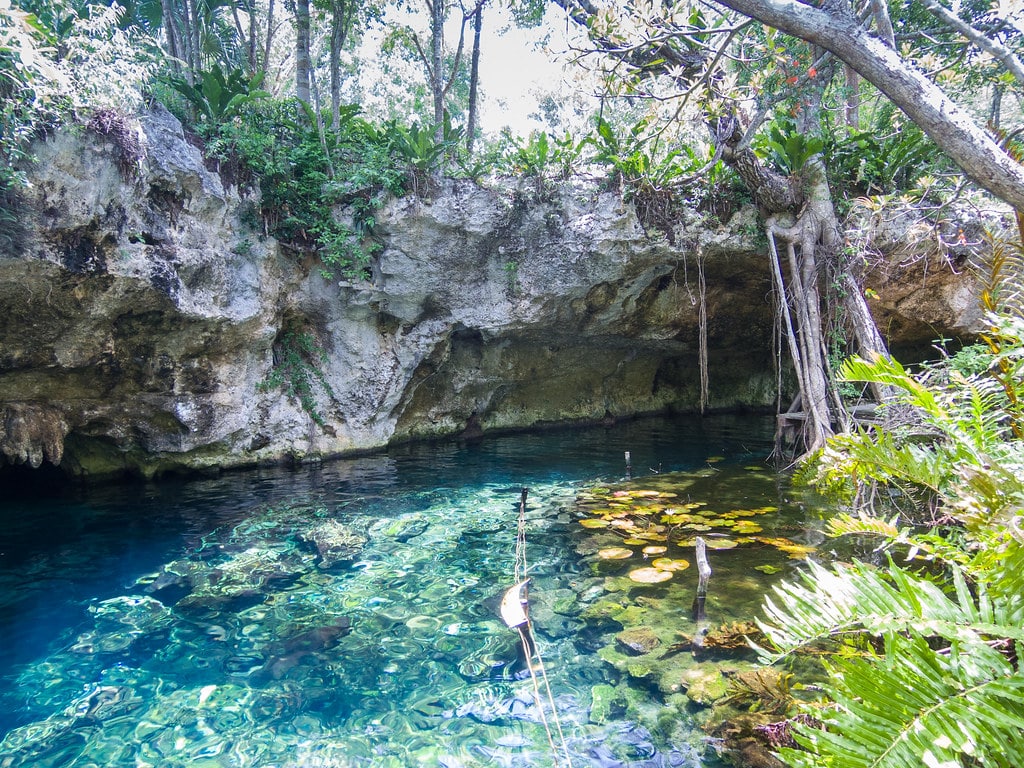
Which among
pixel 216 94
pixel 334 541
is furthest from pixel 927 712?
pixel 216 94

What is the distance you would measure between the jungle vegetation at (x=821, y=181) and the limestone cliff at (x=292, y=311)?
443 millimetres

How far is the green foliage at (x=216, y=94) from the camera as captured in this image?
8.52 m

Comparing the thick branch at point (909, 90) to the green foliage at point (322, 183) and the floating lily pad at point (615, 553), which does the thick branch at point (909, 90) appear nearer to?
the floating lily pad at point (615, 553)

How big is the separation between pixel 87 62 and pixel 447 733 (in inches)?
311

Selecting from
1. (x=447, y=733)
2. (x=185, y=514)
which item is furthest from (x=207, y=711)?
(x=185, y=514)

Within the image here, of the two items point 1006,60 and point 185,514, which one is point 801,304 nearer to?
point 1006,60

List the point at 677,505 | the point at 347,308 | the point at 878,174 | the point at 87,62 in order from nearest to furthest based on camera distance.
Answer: the point at 87,62
the point at 677,505
the point at 878,174
the point at 347,308

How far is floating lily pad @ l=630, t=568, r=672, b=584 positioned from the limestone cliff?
667cm

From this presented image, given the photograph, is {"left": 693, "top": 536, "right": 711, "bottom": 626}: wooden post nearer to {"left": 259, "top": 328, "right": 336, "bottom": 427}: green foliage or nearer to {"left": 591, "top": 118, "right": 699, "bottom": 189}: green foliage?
{"left": 591, "top": 118, "right": 699, "bottom": 189}: green foliage

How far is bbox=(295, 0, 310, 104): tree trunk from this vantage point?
31.5ft

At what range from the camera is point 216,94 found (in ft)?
Answer: 28.3

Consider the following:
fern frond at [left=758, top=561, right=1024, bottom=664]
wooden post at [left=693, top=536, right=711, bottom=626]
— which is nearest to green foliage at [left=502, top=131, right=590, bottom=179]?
wooden post at [left=693, top=536, right=711, bottom=626]

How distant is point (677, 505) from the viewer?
7062 mm

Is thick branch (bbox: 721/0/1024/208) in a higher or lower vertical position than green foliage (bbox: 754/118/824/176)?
lower
